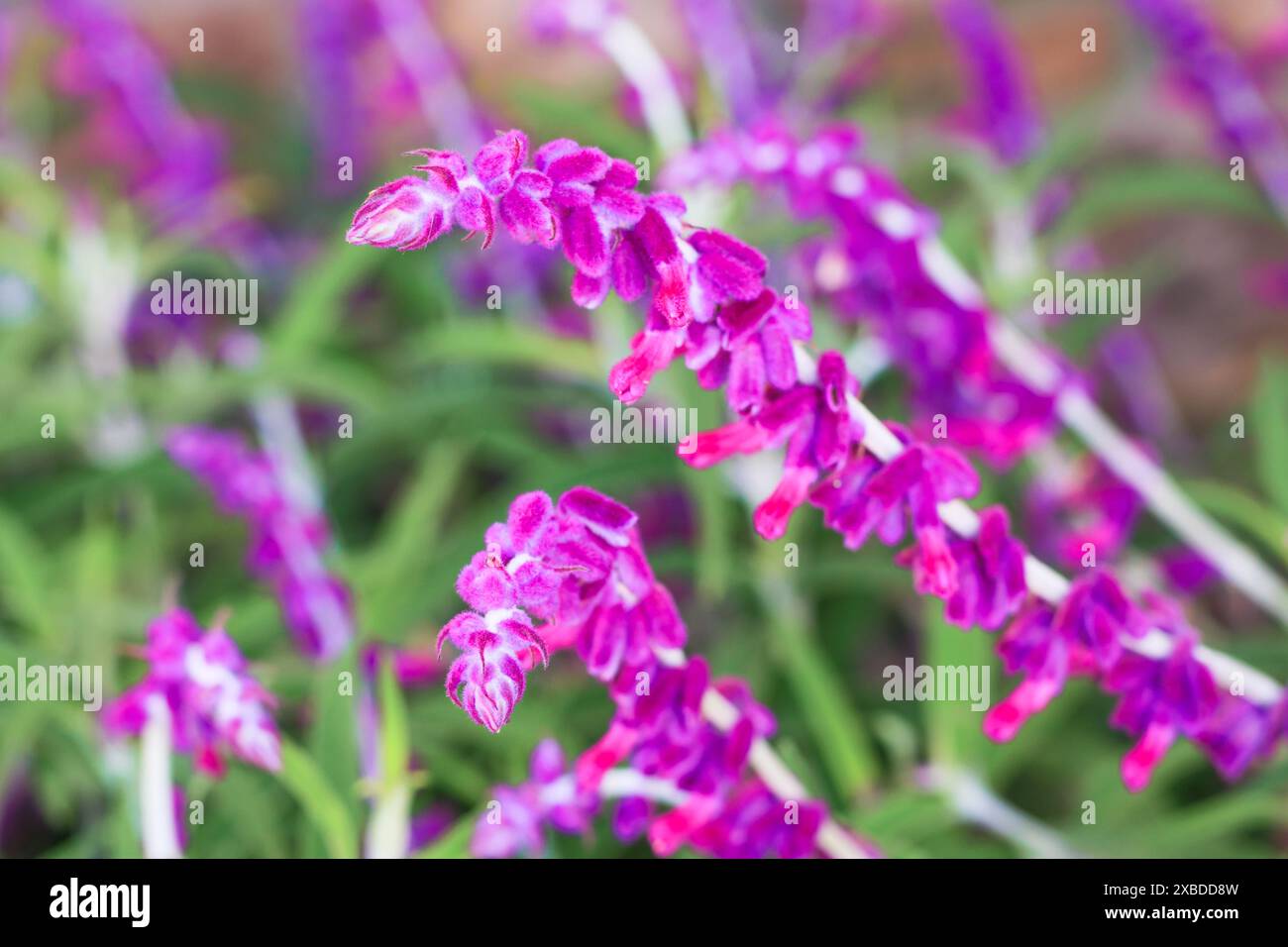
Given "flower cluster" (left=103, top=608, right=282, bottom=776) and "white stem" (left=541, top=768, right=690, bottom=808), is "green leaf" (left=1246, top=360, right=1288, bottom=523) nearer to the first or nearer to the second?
"white stem" (left=541, top=768, right=690, bottom=808)

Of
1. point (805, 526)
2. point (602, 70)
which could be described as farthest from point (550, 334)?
point (602, 70)

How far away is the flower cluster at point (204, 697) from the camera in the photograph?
671 millimetres

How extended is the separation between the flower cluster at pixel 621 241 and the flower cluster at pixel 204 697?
299 millimetres

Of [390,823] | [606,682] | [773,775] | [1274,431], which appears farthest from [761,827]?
[1274,431]

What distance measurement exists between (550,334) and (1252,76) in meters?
0.75

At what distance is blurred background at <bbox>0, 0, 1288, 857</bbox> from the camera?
1.00 m

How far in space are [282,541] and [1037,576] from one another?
553 mm

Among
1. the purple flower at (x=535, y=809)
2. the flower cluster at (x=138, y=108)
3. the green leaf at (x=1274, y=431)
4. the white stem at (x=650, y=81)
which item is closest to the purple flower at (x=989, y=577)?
the purple flower at (x=535, y=809)

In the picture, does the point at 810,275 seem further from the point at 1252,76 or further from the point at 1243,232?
the point at 1243,232

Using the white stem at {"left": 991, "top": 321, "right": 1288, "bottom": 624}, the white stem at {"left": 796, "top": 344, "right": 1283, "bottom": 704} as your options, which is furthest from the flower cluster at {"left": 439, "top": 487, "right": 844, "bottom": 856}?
the white stem at {"left": 991, "top": 321, "right": 1288, "bottom": 624}

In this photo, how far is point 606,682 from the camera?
0.60 metres

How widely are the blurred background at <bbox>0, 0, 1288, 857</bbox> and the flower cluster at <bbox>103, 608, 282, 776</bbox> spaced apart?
0.39 feet

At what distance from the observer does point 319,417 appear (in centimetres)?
160

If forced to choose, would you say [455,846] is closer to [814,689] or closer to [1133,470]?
[814,689]
